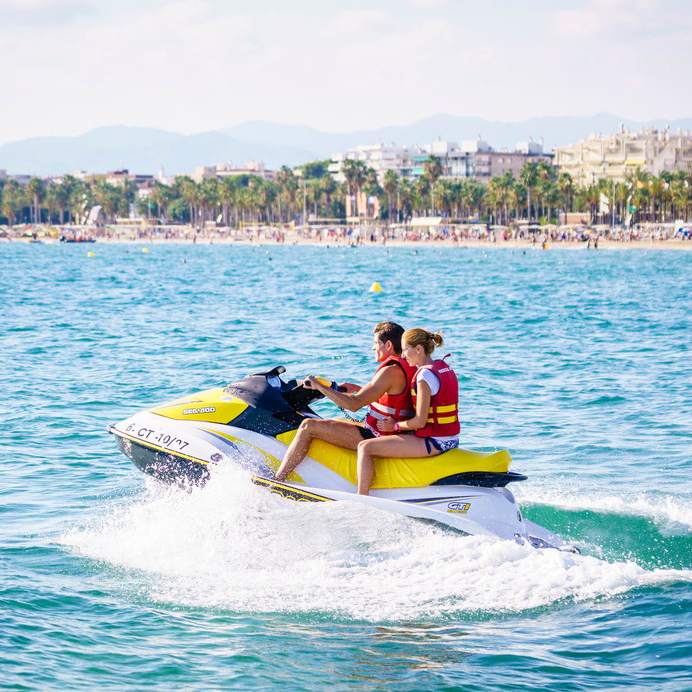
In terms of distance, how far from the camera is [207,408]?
29.1 ft

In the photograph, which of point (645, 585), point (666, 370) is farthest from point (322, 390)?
point (666, 370)

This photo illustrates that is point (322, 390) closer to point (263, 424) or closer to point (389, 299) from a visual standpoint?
point (263, 424)

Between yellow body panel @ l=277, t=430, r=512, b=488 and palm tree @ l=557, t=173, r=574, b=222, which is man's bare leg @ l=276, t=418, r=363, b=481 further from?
palm tree @ l=557, t=173, r=574, b=222

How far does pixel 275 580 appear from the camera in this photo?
801 centimetres

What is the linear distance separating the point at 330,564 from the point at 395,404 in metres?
1.35

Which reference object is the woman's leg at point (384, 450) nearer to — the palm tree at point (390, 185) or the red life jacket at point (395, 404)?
the red life jacket at point (395, 404)

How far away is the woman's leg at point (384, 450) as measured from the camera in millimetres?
8312

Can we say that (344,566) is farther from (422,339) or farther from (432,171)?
(432,171)

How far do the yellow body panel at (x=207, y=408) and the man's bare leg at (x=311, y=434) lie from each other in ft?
1.96

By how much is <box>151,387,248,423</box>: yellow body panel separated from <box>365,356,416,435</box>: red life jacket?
1087 millimetres

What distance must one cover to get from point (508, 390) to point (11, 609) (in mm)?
10691

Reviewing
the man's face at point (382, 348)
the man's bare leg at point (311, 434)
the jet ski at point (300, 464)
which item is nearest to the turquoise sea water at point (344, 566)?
the jet ski at point (300, 464)

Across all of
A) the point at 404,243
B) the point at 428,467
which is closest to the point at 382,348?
the point at 428,467

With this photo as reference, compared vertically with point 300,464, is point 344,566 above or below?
below
